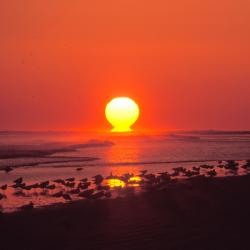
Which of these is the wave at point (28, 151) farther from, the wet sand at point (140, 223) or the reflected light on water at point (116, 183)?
the wet sand at point (140, 223)

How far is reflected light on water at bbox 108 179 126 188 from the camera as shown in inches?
835

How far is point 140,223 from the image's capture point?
12.0 metres

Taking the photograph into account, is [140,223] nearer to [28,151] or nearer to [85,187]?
[85,187]

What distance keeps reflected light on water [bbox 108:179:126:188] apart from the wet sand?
430 centimetres

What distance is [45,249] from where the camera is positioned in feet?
33.5

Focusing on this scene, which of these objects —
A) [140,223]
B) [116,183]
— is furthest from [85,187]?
[140,223]

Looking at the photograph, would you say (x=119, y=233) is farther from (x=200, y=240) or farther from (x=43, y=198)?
(x=43, y=198)

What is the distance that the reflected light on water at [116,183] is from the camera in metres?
A: 21.2

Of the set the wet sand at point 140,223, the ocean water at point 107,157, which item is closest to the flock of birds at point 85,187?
the wet sand at point 140,223

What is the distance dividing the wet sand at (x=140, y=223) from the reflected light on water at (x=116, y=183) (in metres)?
4.30

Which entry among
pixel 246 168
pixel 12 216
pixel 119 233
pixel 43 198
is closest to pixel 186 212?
pixel 119 233

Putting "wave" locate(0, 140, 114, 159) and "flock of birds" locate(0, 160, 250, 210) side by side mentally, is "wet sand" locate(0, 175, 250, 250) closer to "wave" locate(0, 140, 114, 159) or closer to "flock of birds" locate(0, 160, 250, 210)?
"flock of birds" locate(0, 160, 250, 210)

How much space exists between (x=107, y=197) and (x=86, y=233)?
6107 mm

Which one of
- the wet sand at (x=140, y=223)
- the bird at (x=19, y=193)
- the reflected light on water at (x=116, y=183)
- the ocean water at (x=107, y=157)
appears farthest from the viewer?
the ocean water at (x=107, y=157)
